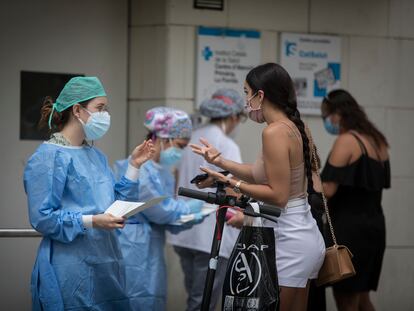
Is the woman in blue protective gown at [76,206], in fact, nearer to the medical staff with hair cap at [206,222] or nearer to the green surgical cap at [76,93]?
the green surgical cap at [76,93]

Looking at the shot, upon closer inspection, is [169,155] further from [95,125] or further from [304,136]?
[304,136]

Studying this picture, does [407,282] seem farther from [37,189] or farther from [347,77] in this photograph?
[37,189]

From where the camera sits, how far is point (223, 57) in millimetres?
A: 7055

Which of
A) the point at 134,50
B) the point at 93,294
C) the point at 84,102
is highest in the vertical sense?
the point at 134,50

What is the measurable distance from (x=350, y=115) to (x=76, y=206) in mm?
2584

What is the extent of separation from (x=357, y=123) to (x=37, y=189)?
9.09 ft

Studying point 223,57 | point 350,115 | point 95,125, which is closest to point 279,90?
point 95,125

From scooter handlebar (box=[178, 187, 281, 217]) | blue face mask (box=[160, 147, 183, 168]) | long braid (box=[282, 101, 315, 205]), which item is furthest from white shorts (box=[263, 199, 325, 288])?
blue face mask (box=[160, 147, 183, 168])

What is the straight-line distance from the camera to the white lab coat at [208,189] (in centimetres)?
607

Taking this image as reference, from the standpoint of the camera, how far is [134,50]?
714 cm

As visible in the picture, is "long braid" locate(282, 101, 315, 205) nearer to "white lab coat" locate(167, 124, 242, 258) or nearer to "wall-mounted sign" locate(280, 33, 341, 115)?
"white lab coat" locate(167, 124, 242, 258)

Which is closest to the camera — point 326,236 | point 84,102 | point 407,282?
point 84,102

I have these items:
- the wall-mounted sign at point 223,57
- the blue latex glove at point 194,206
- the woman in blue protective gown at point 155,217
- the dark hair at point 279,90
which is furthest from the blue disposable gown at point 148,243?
the wall-mounted sign at point 223,57

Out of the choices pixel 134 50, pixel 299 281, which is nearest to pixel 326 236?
pixel 299 281
